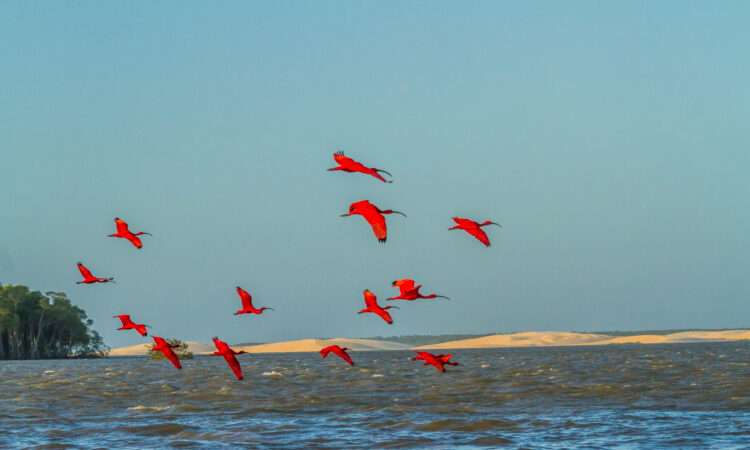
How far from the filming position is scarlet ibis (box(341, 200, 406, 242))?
14.3 meters

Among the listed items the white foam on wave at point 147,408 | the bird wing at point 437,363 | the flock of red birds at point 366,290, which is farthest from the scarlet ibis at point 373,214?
the white foam on wave at point 147,408

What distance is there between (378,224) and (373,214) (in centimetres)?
22

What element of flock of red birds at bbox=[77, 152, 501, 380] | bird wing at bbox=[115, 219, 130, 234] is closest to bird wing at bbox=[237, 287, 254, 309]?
flock of red birds at bbox=[77, 152, 501, 380]

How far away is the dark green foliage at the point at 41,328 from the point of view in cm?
10000

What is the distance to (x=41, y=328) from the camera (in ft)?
340

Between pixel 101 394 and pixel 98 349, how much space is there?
81799mm

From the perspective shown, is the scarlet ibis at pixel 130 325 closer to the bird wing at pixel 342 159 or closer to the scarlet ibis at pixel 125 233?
the scarlet ibis at pixel 125 233

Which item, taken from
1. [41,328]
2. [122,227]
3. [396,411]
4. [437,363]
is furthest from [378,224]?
[41,328]

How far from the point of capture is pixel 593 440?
21891 millimetres

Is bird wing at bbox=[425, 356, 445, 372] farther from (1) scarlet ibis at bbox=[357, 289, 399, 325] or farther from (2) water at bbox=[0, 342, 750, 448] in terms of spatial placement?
(2) water at bbox=[0, 342, 750, 448]

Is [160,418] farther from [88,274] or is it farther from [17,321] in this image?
[17,321]

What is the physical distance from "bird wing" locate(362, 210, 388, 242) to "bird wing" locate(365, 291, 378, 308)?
3.82 m

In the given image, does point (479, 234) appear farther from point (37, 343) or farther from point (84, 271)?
point (37, 343)

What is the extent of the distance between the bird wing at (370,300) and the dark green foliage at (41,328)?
8819cm
